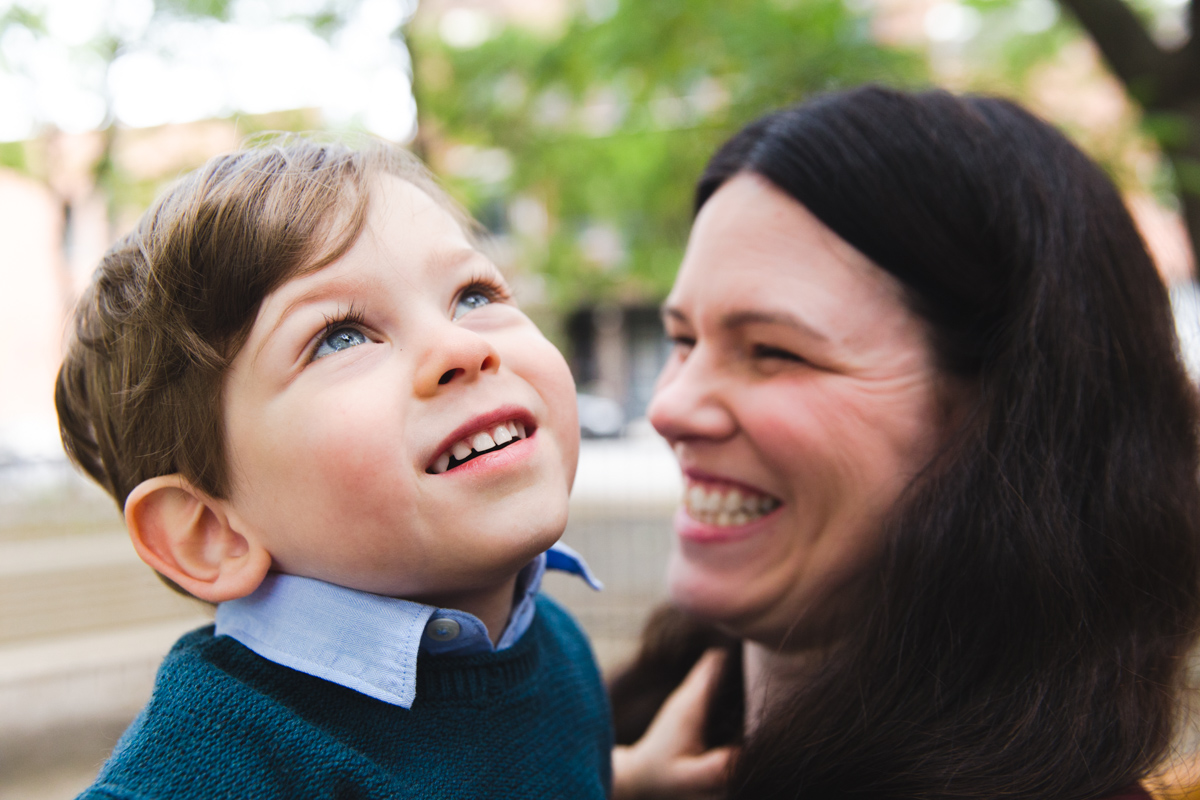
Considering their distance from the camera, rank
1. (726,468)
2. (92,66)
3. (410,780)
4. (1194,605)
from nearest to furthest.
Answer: (410,780) → (1194,605) → (726,468) → (92,66)

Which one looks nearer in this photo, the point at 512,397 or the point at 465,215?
the point at 512,397

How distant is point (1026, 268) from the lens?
1.65m

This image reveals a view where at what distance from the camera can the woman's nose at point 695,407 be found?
1787 millimetres

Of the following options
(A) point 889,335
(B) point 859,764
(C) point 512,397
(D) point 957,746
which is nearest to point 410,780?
(C) point 512,397

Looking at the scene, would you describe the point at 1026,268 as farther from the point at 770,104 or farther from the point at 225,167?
the point at 770,104

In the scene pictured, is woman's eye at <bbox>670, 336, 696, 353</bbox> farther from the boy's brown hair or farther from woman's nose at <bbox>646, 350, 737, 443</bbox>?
the boy's brown hair

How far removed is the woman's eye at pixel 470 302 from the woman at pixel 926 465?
0.57 meters

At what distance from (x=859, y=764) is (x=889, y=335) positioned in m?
0.79

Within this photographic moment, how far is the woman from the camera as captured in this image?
1426 millimetres

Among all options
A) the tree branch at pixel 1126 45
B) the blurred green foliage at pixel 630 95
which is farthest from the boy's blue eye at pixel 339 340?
the tree branch at pixel 1126 45

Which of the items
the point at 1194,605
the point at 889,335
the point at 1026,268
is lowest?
the point at 1194,605

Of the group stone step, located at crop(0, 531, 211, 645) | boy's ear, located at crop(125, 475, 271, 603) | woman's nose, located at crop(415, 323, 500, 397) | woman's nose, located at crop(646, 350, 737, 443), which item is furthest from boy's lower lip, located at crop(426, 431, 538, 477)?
stone step, located at crop(0, 531, 211, 645)

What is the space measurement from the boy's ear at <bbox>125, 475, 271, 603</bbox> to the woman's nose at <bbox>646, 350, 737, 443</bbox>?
872mm

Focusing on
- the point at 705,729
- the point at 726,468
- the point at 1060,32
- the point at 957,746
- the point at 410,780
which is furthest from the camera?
the point at 1060,32
